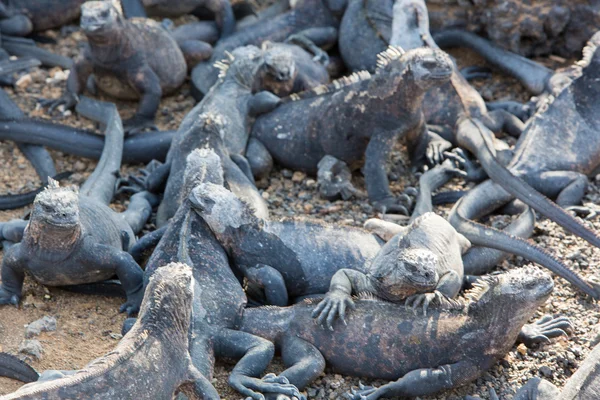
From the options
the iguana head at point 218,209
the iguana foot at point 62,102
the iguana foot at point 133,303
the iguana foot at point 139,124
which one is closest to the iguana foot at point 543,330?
the iguana head at point 218,209

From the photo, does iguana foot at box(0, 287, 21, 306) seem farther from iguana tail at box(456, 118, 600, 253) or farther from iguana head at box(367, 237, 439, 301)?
iguana tail at box(456, 118, 600, 253)

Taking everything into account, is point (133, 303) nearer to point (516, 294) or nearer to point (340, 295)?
point (340, 295)

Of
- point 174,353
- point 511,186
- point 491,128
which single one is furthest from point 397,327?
point 491,128

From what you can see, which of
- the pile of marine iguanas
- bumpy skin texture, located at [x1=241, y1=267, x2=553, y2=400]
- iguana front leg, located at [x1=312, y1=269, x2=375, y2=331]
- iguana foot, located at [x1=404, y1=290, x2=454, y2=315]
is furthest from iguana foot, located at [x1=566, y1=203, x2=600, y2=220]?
iguana front leg, located at [x1=312, y1=269, x2=375, y2=331]

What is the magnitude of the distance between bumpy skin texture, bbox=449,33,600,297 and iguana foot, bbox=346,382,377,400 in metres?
1.50

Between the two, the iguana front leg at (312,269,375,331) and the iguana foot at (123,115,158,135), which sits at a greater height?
the iguana front leg at (312,269,375,331)

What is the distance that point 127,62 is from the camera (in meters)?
7.80

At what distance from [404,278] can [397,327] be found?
10.2 inches

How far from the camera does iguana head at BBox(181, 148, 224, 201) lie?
19.8 feet

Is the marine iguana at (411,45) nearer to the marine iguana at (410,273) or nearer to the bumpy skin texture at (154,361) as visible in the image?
the marine iguana at (410,273)

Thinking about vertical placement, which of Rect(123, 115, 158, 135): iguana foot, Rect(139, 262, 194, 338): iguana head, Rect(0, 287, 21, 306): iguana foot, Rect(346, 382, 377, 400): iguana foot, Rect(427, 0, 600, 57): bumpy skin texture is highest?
Rect(427, 0, 600, 57): bumpy skin texture

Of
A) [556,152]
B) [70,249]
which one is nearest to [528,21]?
[556,152]

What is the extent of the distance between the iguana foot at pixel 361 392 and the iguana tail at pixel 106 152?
2.32 m

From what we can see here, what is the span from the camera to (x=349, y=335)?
5125mm
